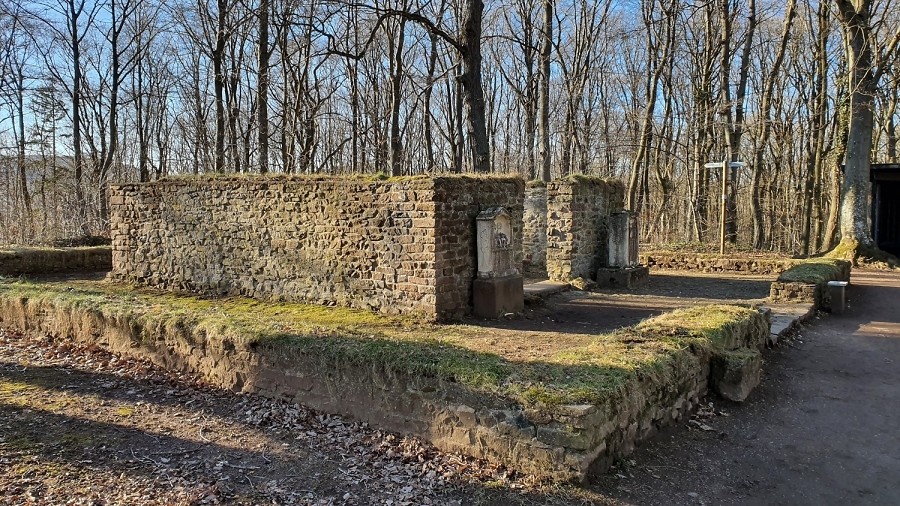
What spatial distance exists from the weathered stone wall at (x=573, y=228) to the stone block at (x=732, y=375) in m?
6.08

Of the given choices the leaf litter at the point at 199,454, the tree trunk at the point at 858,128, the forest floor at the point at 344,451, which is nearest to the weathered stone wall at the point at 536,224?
the forest floor at the point at 344,451

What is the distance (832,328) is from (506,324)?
15.9ft

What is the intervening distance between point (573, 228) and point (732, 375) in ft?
21.2

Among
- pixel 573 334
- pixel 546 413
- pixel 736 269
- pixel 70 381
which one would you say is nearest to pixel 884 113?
pixel 736 269

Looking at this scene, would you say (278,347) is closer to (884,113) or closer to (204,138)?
(204,138)

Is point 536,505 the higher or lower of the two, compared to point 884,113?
lower

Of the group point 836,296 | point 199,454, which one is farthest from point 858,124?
point 199,454

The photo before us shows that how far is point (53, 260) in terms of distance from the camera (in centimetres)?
1424

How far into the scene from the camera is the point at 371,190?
8.24m

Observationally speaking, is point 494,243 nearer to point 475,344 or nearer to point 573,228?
point 475,344

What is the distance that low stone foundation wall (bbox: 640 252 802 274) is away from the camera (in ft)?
46.2

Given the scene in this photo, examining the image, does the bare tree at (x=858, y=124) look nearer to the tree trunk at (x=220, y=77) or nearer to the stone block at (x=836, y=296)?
the stone block at (x=836, y=296)

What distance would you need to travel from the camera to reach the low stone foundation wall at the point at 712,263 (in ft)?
46.2

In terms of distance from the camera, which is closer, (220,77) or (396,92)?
(220,77)
